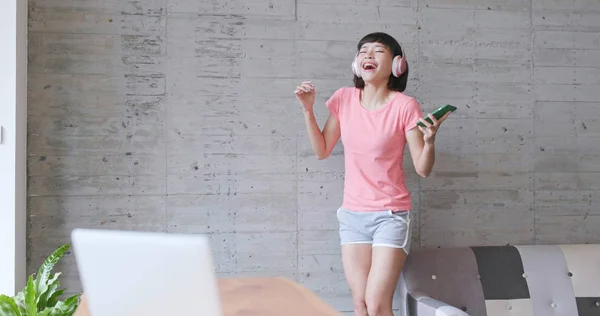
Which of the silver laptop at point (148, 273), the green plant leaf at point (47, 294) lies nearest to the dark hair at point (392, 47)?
the green plant leaf at point (47, 294)

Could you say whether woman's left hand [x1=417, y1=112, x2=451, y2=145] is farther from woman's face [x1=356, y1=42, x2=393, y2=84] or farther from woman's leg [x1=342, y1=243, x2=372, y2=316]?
woman's leg [x1=342, y1=243, x2=372, y2=316]

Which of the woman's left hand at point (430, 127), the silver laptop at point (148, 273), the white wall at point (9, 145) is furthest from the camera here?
the white wall at point (9, 145)

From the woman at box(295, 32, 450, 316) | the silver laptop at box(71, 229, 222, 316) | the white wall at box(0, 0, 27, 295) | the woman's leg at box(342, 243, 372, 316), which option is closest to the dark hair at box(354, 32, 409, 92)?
the woman at box(295, 32, 450, 316)

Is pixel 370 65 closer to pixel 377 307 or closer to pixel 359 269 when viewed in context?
pixel 359 269

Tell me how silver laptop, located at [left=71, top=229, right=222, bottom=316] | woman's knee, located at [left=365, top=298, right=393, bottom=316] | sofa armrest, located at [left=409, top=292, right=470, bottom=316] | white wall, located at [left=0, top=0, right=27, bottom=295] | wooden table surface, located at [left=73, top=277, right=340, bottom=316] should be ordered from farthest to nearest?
white wall, located at [left=0, top=0, right=27, bottom=295]
woman's knee, located at [left=365, top=298, right=393, bottom=316]
sofa armrest, located at [left=409, top=292, right=470, bottom=316]
wooden table surface, located at [left=73, top=277, right=340, bottom=316]
silver laptop, located at [left=71, top=229, right=222, bottom=316]

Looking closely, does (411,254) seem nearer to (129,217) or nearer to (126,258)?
(129,217)

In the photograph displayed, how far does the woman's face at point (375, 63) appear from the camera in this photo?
2.88 meters

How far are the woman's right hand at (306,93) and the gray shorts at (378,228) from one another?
0.56 metres

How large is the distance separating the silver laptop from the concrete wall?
7.13 ft

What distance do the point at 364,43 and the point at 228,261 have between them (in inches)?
54.0

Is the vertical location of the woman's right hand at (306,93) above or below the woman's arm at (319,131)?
above

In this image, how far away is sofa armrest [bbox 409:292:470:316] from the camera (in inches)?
97.2

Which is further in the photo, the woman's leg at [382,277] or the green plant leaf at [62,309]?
the woman's leg at [382,277]

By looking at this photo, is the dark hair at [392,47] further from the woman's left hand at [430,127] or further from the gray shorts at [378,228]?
the gray shorts at [378,228]
